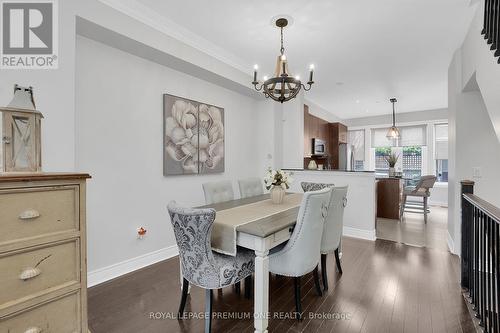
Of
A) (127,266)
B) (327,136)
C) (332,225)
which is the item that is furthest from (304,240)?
(327,136)

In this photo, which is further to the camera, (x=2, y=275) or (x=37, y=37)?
(x=37, y=37)

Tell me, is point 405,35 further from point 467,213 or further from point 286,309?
point 286,309

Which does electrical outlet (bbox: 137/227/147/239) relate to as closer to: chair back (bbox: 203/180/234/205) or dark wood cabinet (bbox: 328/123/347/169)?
chair back (bbox: 203/180/234/205)

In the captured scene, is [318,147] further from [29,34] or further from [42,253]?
[42,253]

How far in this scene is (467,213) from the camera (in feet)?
7.70

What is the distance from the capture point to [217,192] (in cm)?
290

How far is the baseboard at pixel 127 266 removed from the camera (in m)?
2.56

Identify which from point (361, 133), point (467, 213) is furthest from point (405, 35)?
point (361, 133)

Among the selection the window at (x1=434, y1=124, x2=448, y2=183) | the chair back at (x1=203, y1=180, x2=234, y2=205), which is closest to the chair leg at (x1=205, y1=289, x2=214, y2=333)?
the chair back at (x1=203, y1=180, x2=234, y2=205)

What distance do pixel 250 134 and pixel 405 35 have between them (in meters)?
2.75

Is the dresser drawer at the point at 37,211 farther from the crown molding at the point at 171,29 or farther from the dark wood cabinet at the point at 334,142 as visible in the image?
the dark wood cabinet at the point at 334,142

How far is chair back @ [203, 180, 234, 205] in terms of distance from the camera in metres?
2.78

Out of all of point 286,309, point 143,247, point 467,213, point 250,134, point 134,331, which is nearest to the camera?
point 134,331

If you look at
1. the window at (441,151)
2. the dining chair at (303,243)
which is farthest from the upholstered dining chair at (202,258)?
the window at (441,151)
